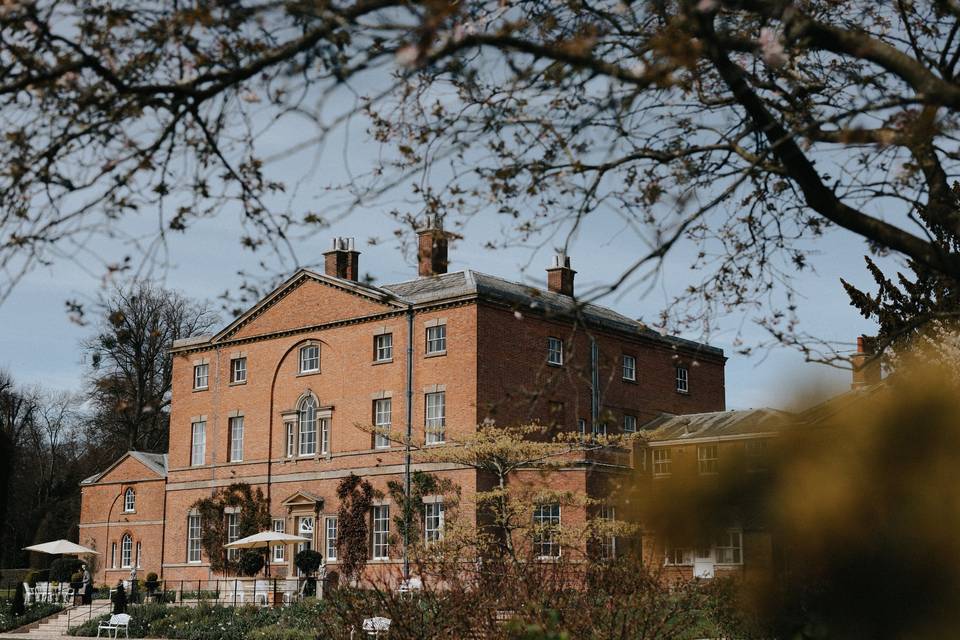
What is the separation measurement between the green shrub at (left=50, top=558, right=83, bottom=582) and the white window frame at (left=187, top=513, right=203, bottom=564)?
7242mm

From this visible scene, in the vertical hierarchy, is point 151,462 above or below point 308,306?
below

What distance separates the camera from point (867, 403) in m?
9.41

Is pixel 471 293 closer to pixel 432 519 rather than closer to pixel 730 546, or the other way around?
pixel 432 519

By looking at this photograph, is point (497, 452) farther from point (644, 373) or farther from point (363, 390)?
point (644, 373)

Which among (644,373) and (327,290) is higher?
(327,290)

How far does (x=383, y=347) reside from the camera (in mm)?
43750

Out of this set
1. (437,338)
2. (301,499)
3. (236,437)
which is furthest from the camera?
(236,437)

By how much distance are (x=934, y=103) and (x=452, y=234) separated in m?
4.04

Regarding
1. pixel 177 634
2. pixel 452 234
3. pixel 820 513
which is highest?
pixel 452 234

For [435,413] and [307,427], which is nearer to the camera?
[435,413]

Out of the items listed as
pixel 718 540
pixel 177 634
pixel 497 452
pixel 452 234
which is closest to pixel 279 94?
pixel 452 234

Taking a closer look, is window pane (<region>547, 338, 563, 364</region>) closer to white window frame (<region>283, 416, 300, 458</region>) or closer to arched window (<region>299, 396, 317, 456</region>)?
arched window (<region>299, 396, 317, 456</region>)

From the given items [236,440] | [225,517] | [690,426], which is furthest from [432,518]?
[236,440]

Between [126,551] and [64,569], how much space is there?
3.05 meters
